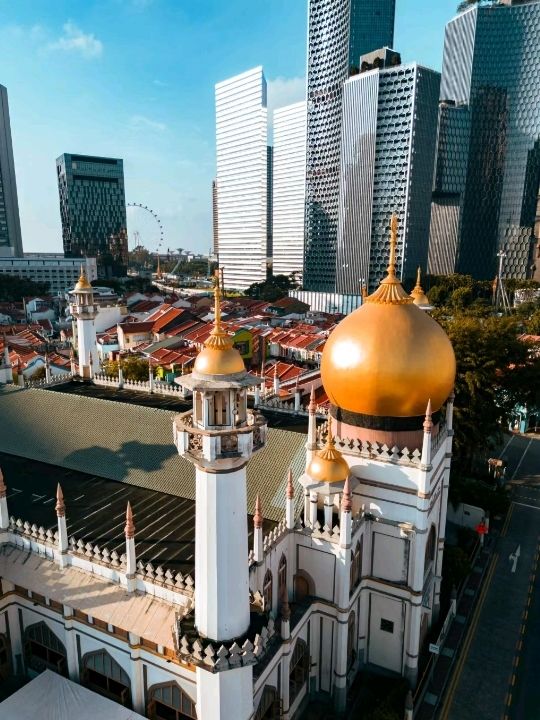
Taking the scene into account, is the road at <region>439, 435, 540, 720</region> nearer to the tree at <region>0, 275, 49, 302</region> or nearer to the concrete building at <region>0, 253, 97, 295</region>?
the tree at <region>0, 275, 49, 302</region>

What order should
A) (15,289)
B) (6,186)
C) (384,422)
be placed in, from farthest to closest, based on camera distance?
(6,186) → (15,289) → (384,422)

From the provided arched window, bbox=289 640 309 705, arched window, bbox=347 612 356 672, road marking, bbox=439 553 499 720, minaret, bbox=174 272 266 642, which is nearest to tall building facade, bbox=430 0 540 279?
road marking, bbox=439 553 499 720

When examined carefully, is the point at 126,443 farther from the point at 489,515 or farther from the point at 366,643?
the point at 489,515

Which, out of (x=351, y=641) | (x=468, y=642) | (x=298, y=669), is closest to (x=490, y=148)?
(x=468, y=642)

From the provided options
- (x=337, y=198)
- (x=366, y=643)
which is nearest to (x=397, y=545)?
(x=366, y=643)

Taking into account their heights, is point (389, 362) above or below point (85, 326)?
above

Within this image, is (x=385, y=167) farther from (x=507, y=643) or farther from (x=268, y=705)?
(x=268, y=705)

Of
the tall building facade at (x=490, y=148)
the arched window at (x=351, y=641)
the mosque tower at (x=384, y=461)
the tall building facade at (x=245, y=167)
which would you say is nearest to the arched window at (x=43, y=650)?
the mosque tower at (x=384, y=461)
